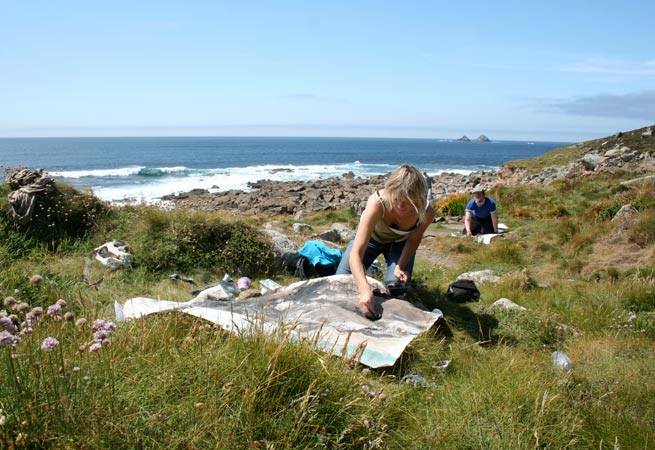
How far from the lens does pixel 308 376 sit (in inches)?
101

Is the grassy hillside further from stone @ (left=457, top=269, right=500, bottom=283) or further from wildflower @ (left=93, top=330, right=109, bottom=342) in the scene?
stone @ (left=457, top=269, right=500, bottom=283)

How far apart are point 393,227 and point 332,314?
1606mm

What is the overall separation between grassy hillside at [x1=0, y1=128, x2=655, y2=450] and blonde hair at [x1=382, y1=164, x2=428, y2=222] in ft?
3.99

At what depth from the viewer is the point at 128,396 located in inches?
85.5

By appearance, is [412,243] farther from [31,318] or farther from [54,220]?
[54,220]

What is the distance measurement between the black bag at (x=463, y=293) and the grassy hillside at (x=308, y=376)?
115mm

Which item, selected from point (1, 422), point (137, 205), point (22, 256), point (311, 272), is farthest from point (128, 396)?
point (137, 205)

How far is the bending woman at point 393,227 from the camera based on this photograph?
171 inches

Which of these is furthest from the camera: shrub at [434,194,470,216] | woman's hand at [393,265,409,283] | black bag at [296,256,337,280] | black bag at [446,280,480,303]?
shrub at [434,194,470,216]

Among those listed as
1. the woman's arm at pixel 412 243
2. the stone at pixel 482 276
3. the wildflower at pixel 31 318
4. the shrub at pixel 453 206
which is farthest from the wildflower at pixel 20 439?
the shrub at pixel 453 206

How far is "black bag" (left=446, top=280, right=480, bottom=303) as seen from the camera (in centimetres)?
594

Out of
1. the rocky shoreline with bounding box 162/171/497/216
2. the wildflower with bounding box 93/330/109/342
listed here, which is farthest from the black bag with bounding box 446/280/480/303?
the rocky shoreline with bounding box 162/171/497/216

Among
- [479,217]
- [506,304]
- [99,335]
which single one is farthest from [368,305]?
[479,217]

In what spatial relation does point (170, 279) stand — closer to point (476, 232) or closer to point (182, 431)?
point (182, 431)
